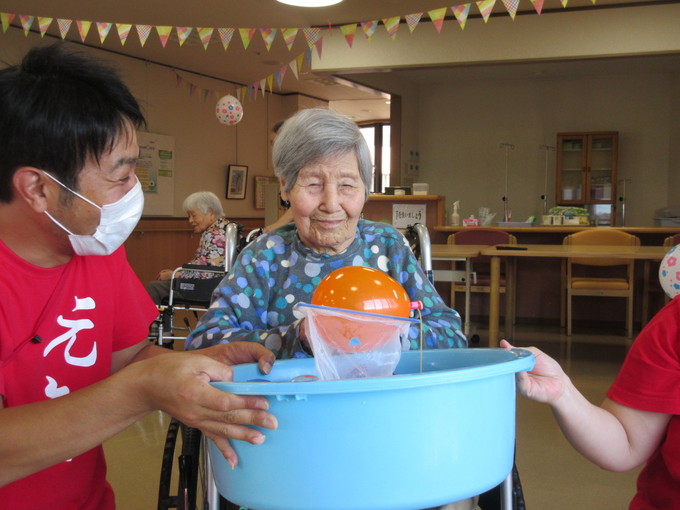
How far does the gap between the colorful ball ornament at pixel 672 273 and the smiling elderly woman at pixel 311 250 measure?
1.31ft

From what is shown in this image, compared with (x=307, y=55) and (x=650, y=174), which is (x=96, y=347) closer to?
(x=307, y=55)

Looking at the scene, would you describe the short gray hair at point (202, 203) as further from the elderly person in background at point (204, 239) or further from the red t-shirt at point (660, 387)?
the red t-shirt at point (660, 387)

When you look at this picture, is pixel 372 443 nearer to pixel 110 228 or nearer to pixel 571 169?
pixel 110 228

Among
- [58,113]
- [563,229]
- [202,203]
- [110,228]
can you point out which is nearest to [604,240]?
[563,229]

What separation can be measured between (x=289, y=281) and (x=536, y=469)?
1.91 m

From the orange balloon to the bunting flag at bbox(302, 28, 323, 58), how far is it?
6194 mm

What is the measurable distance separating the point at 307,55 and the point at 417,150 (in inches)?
135

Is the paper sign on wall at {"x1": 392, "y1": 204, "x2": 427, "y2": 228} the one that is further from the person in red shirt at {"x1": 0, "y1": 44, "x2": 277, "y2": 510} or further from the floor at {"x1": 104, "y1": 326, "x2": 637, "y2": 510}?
the person in red shirt at {"x1": 0, "y1": 44, "x2": 277, "y2": 510}

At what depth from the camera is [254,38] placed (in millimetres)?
7809

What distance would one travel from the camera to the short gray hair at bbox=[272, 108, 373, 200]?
139 centimetres

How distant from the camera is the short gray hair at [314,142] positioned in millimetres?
1392

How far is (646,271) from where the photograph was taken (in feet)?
20.1

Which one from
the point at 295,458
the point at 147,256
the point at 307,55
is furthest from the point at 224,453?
the point at 147,256

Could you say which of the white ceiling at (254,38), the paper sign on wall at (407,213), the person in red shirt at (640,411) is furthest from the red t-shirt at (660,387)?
the white ceiling at (254,38)
